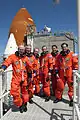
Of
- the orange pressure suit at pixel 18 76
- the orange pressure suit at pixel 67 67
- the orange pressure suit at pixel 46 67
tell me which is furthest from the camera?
the orange pressure suit at pixel 46 67

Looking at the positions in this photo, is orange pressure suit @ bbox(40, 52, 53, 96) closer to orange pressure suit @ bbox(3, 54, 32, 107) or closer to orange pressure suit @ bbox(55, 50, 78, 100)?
orange pressure suit @ bbox(55, 50, 78, 100)

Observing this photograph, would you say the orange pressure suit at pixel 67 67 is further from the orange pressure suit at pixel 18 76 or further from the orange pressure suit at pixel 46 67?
the orange pressure suit at pixel 18 76

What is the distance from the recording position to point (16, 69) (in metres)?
4.66

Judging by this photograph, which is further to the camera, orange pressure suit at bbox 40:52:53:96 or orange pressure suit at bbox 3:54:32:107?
orange pressure suit at bbox 40:52:53:96

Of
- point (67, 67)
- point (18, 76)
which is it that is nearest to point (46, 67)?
point (67, 67)

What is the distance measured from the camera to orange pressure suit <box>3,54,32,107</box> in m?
4.61

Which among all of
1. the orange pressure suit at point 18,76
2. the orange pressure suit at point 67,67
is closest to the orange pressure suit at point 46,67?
the orange pressure suit at point 67,67

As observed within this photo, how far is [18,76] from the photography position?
4664 mm

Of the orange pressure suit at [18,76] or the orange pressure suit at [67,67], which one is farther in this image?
the orange pressure suit at [67,67]

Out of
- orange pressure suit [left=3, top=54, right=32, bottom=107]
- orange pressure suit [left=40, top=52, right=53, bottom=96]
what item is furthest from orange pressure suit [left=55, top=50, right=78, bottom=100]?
orange pressure suit [left=3, top=54, right=32, bottom=107]

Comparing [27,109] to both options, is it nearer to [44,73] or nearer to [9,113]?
[9,113]

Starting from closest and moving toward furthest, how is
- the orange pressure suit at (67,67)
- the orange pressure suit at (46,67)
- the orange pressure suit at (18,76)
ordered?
the orange pressure suit at (18,76)
the orange pressure suit at (67,67)
the orange pressure suit at (46,67)

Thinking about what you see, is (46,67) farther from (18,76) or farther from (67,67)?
(18,76)

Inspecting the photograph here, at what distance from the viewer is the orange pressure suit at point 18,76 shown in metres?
4.61
